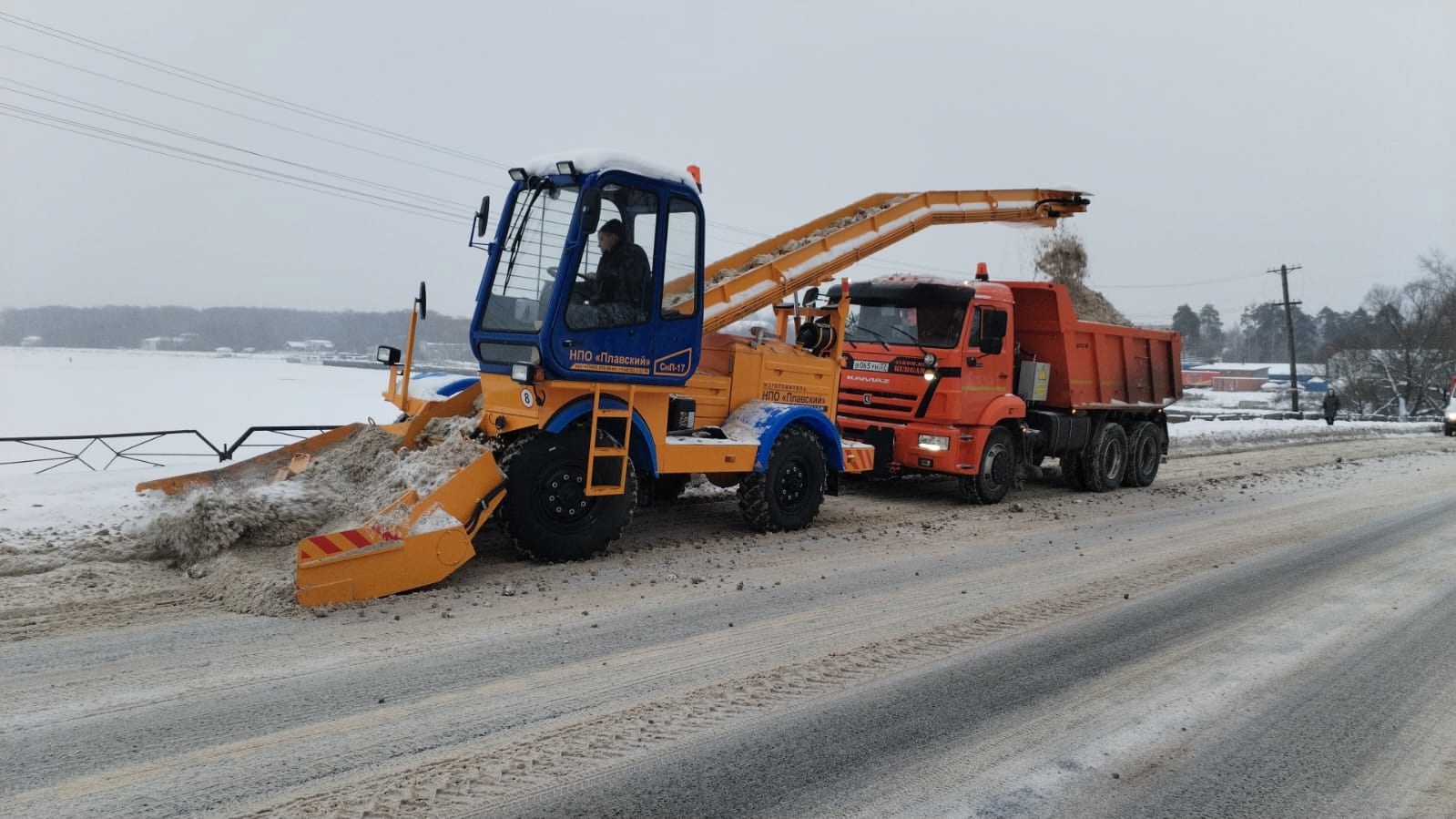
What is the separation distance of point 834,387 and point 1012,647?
4381 millimetres

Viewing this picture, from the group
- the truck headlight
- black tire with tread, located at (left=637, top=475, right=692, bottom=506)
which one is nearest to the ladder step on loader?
black tire with tread, located at (left=637, top=475, right=692, bottom=506)

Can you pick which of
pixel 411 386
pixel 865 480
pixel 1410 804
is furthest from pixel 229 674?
pixel 865 480

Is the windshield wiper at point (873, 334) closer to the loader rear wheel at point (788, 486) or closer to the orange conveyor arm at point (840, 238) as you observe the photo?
the orange conveyor arm at point (840, 238)

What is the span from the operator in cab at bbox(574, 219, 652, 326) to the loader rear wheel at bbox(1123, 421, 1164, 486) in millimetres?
9777

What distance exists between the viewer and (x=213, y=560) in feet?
19.7

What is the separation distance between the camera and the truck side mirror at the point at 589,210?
21.4ft

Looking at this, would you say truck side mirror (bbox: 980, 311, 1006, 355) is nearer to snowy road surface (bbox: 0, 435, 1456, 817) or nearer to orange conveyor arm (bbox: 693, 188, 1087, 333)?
orange conveyor arm (bbox: 693, 188, 1087, 333)

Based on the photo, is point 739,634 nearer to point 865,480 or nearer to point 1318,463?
point 865,480

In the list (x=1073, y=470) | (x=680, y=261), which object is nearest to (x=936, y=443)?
(x=1073, y=470)

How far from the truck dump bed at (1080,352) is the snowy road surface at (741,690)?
494 centimetres

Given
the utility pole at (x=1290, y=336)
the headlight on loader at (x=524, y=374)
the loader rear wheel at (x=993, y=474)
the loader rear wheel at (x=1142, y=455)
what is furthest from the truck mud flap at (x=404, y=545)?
the utility pole at (x=1290, y=336)

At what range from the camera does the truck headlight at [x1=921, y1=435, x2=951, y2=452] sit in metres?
10.6

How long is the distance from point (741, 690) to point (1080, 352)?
31.8 feet

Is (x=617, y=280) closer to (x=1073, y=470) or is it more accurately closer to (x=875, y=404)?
Answer: (x=875, y=404)
